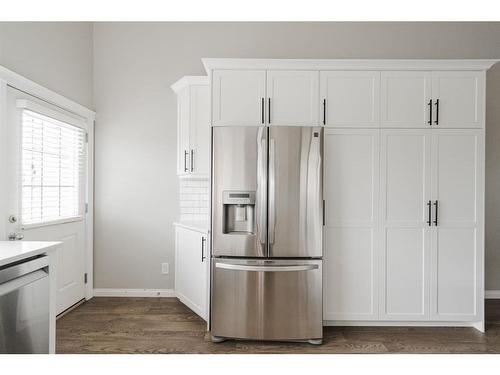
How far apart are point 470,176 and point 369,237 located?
0.96 metres

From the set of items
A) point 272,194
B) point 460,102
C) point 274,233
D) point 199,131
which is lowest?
point 274,233

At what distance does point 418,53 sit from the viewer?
3.70 metres

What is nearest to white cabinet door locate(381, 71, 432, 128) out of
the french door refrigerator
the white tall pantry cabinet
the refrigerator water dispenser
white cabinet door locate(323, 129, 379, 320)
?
the white tall pantry cabinet

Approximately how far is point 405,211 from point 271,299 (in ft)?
4.27

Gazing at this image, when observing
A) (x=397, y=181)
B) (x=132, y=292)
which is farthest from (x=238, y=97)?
(x=132, y=292)

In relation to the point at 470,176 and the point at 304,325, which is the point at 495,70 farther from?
the point at 304,325

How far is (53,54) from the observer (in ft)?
10.1

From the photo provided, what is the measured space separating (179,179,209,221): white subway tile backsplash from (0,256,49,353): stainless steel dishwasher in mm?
1869

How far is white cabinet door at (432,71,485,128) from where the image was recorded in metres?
2.84

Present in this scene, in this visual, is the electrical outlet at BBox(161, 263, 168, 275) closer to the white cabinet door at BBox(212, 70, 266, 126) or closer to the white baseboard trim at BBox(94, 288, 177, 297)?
the white baseboard trim at BBox(94, 288, 177, 297)

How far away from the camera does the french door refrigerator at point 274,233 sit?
263cm

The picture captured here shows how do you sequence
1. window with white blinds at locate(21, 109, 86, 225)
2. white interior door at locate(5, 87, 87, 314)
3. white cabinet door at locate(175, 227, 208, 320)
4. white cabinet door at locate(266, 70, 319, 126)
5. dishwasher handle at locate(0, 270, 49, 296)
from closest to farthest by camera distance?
dishwasher handle at locate(0, 270, 49, 296) → white interior door at locate(5, 87, 87, 314) → window with white blinds at locate(21, 109, 86, 225) → white cabinet door at locate(266, 70, 319, 126) → white cabinet door at locate(175, 227, 208, 320)


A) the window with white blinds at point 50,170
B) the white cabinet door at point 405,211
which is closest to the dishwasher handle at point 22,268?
the window with white blinds at point 50,170

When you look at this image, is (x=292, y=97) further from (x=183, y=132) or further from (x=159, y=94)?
(x=159, y=94)
